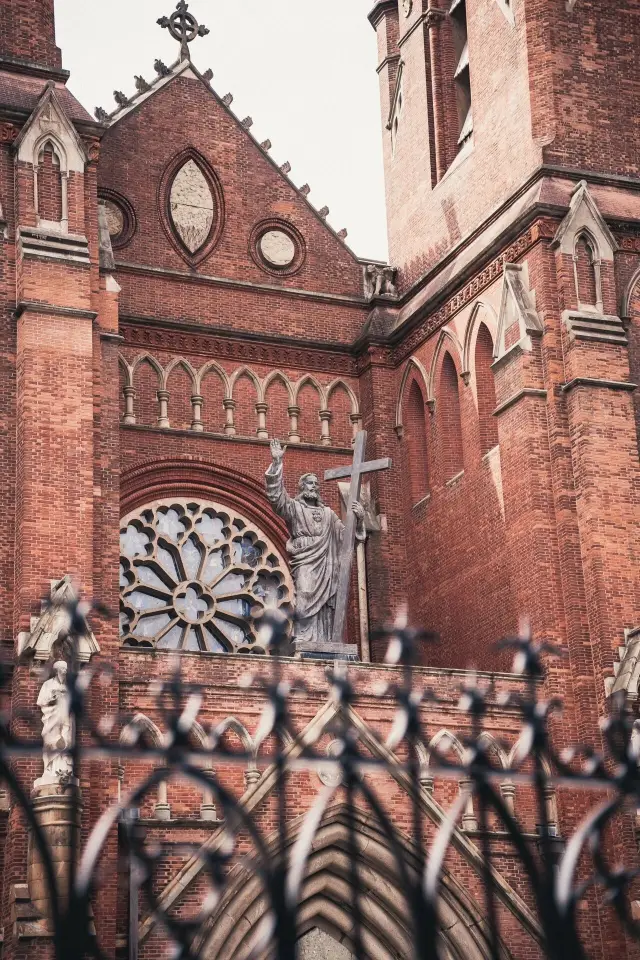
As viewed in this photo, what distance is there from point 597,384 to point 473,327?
9.36 ft

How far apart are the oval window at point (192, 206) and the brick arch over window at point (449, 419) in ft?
13.8

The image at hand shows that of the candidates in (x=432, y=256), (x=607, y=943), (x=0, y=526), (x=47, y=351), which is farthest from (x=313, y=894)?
(x=432, y=256)

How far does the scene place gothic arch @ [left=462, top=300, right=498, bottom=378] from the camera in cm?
2188

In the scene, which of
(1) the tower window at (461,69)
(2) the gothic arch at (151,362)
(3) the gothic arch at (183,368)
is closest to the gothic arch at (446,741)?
(3) the gothic arch at (183,368)

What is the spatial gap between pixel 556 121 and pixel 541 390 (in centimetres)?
400

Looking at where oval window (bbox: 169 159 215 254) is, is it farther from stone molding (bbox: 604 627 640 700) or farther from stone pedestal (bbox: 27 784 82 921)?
stone pedestal (bbox: 27 784 82 921)

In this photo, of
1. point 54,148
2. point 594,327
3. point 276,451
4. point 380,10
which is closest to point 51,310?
point 54,148

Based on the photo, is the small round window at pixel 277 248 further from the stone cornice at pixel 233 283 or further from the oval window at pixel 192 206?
the oval window at pixel 192 206

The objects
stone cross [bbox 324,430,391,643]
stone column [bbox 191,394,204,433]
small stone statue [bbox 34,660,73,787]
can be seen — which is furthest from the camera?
stone column [bbox 191,394,204,433]

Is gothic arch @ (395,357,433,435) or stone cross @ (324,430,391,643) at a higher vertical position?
gothic arch @ (395,357,433,435)

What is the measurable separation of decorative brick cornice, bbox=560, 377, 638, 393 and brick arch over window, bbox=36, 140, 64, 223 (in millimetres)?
6658

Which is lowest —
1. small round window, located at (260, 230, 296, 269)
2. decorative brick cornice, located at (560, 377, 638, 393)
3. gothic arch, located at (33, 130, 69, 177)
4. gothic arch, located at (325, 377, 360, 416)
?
decorative brick cornice, located at (560, 377, 638, 393)

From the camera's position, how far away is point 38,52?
2008cm

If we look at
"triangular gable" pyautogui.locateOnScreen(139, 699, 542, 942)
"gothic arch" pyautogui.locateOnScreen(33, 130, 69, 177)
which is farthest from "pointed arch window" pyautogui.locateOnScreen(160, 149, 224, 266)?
"triangular gable" pyautogui.locateOnScreen(139, 699, 542, 942)
